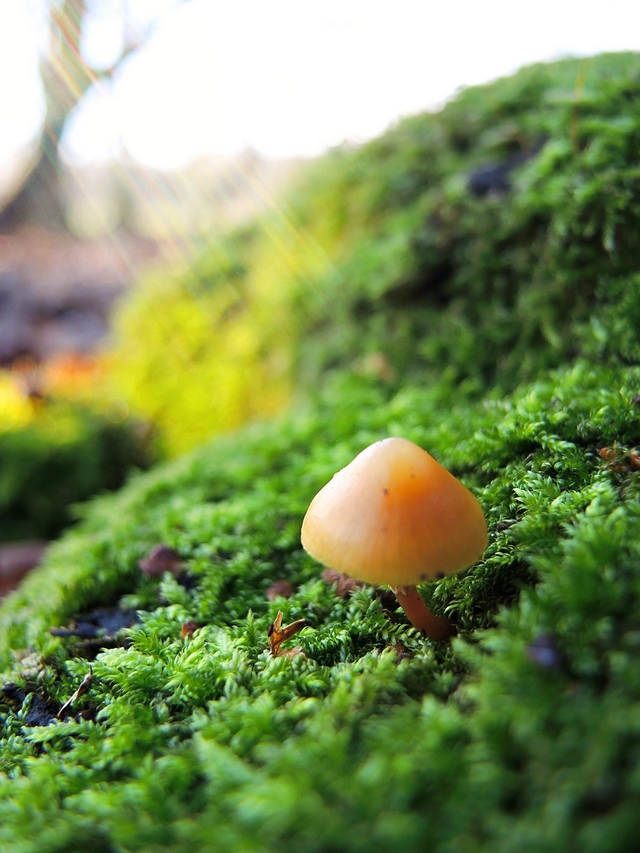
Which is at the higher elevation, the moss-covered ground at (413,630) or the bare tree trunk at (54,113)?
the bare tree trunk at (54,113)

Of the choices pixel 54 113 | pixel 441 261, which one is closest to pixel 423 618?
pixel 441 261

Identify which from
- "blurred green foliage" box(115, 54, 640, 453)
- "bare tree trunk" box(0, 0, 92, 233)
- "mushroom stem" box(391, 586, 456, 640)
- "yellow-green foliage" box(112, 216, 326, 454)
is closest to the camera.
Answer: "mushroom stem" box(391, 586, 456, 640)

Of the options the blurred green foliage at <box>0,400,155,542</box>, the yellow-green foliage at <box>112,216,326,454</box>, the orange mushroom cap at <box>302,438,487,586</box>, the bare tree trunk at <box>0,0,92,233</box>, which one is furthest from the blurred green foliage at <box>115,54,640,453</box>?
the bare tree trunk at <box>0,0,92,233</box>

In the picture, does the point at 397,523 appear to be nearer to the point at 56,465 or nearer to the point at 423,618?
the point at 423,618

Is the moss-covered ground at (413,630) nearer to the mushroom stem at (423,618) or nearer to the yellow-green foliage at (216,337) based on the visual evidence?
the mushroom stem at (423,618)

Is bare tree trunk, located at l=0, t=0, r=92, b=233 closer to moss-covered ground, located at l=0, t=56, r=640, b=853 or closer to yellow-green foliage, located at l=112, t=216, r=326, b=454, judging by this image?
yellow-green foliage, located at l=112, t=216, r=326, b=454

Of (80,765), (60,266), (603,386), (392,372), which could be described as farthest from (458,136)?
(60,266)

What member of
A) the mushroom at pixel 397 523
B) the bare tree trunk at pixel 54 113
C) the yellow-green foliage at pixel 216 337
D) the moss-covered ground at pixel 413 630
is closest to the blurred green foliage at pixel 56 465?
the yellow-green foliage at pixel 216 337
